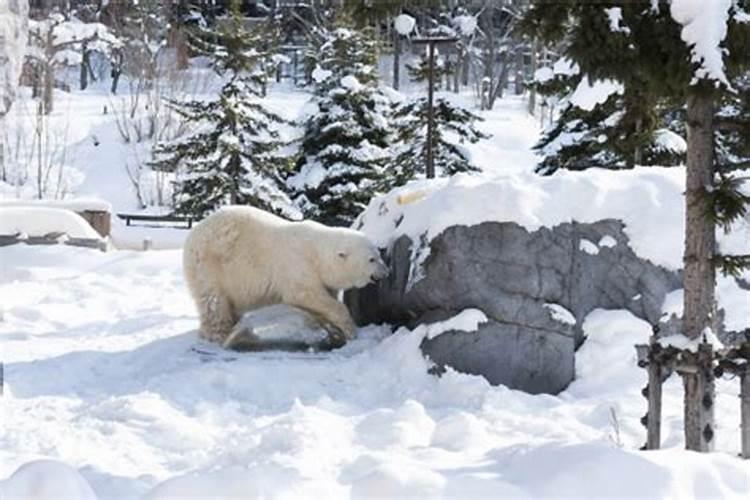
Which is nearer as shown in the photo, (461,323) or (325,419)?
(325,419)

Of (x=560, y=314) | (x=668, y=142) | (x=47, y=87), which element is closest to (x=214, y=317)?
(x=560, y=314)

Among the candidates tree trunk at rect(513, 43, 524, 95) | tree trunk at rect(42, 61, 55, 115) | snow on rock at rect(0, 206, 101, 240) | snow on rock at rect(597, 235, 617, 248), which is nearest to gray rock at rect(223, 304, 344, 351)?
snow on rock at rect(597, 235, 617, 248)

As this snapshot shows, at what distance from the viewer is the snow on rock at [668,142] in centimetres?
1093

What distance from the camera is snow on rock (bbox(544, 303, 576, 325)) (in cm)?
656

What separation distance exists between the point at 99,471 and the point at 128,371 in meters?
2.57

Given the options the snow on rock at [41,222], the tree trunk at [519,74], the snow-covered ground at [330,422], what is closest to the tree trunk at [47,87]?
the snow on rock at [41,222]

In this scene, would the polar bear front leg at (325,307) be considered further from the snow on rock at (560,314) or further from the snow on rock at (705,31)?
the snow on rock at (705,31)

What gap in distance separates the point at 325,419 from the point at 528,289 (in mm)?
1979

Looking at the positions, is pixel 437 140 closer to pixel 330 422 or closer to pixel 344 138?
pixel 344 138

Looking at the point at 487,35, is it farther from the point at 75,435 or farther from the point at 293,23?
the point at 75,435

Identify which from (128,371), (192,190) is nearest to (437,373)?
(128,371)

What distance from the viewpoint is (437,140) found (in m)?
17.2

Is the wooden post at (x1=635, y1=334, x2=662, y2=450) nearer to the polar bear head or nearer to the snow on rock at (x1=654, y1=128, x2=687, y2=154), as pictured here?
the polar bear head

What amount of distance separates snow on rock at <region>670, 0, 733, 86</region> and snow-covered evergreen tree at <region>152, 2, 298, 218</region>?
1428 centimetres
